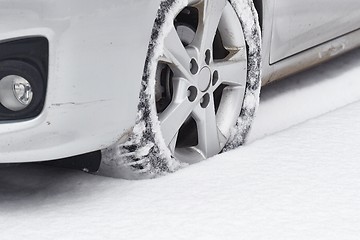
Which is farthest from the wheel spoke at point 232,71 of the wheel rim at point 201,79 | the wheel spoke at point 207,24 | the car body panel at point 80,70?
the car body panel at point 80,70

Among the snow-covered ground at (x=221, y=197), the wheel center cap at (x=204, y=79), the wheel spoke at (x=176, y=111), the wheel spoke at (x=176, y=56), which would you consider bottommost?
the snow-covered ground at (x=221, y=197)

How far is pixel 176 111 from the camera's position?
2.93 metres

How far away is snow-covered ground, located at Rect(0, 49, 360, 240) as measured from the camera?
2.49 m

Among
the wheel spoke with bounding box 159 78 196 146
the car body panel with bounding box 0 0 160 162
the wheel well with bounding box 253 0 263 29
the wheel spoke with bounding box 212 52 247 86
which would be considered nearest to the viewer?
the car body panel with bounding box 0 0 160 162

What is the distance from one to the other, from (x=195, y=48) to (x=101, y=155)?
51cm

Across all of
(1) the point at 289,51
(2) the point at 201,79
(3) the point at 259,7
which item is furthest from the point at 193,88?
(1) the point at 289,51

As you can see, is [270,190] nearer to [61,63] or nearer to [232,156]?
[232,156]

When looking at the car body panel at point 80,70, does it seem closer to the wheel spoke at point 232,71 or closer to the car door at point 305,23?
the wheel spoke at point 232,71

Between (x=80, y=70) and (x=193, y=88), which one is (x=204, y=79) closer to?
(x=193, y=88)

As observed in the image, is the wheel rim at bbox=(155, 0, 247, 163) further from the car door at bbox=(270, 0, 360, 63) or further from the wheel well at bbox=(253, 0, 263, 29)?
the car door at bbox=(270, 0, 360, 63)

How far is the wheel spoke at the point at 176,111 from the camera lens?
2902 mm

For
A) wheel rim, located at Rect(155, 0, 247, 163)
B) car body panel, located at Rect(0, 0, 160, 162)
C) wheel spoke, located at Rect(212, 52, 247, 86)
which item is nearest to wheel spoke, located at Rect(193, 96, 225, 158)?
wheel rim, located at Rect(155, 0, 247, 163)

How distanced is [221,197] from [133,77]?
0.47 metres

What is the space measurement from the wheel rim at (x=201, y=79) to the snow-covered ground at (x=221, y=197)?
0.11 meters
